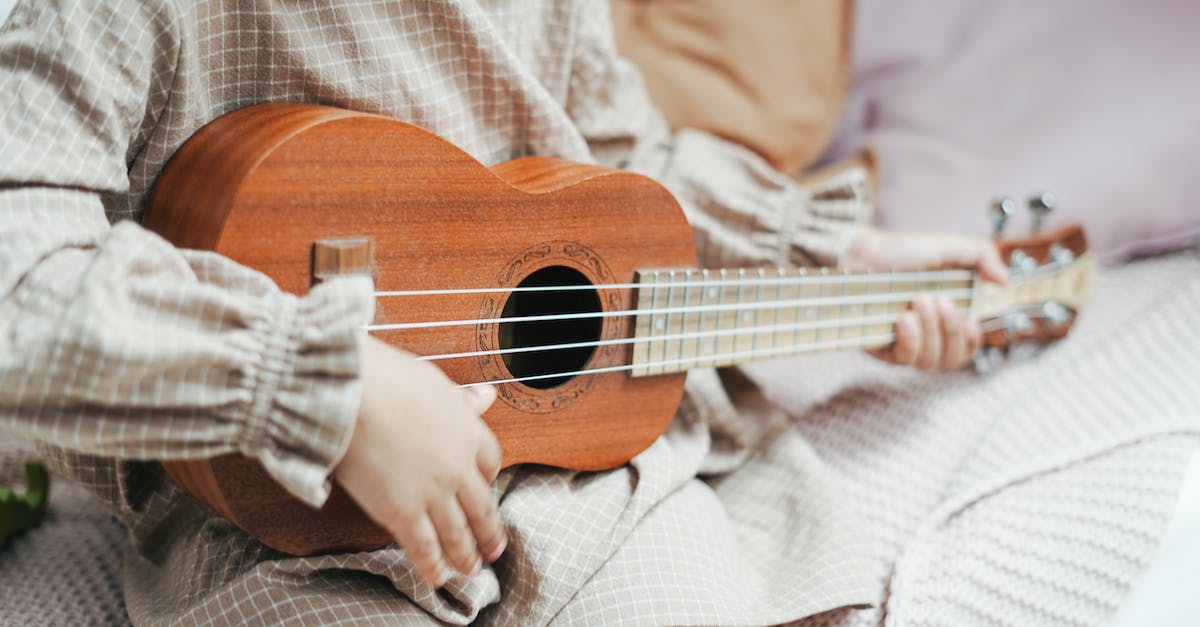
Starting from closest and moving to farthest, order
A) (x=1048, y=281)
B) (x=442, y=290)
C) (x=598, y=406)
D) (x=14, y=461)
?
(x=442, y=290) → (x=598, y=406) → (x=14, y=461) → (x=1048, y=281)

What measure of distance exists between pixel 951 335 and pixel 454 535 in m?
0.62

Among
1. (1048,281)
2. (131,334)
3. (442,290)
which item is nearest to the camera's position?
(131,334)

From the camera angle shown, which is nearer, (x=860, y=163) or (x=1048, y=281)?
(x=1048, y=281)

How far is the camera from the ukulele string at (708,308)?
24.3 inches

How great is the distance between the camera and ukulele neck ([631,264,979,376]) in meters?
0.74

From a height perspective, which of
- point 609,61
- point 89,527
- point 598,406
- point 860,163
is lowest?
point 89,527

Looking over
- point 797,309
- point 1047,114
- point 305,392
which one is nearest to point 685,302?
point 797,309

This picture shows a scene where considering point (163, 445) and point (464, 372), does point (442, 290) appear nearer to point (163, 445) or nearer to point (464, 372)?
point (464, 372)

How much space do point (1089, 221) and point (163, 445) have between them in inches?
41.6

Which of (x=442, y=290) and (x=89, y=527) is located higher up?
(x=442, y=290)

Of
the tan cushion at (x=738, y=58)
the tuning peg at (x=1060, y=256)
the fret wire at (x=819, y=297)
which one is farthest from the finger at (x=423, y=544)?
the tuning peg at (x=1060, y=256)

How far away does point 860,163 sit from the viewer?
1165 mm

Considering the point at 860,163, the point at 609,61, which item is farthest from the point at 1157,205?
the point at 609,61

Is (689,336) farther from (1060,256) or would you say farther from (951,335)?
(1060,256)
